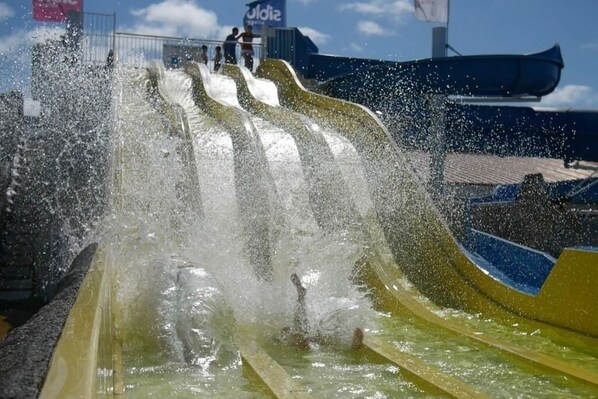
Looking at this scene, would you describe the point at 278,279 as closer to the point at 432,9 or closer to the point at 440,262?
the point at 440,262

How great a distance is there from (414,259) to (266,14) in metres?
11.5

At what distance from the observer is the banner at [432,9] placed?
11.6 metres

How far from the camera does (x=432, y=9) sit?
1166 cm

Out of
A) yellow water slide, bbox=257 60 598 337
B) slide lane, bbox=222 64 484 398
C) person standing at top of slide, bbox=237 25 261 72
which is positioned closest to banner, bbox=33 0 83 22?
slide lane, bbox=222 64 484 398

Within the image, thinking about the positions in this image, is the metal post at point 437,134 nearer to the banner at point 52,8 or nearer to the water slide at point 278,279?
the water slide at point 278,279

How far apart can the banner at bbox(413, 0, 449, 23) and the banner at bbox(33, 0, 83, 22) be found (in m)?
5.24

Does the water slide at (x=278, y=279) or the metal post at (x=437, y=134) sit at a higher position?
the metal post at (x=437, y=134)

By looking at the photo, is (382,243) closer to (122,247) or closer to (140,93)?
(122,247)

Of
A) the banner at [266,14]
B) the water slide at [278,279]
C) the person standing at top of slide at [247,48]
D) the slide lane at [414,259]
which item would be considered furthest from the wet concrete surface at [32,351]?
the banner at [266,14]

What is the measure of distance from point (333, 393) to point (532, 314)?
6.81ft

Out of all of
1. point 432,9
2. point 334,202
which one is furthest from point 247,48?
point 334,202

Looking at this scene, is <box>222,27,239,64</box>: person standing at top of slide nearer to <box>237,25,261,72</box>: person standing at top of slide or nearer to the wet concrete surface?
<box>237,25,261,72</box>: person standing at top of slide

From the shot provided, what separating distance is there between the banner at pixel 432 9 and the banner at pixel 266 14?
519 cm

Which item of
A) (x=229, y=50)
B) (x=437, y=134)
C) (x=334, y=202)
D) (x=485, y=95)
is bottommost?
(x=334, y=202)
